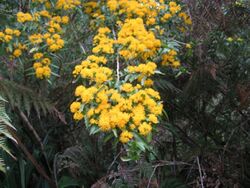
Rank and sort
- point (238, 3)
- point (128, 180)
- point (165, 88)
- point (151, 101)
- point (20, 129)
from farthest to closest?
point (20, 129), point (238, 3), point (165, 88), point (128, 180), point (151, 101)

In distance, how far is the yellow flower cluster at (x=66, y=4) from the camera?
3.06 meters

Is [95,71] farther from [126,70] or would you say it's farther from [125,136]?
[125,136]

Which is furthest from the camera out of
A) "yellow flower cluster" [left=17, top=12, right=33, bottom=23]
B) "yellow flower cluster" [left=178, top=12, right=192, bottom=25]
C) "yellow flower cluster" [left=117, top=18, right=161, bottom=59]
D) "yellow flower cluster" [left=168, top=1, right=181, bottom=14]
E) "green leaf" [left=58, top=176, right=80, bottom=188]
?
"green leaf" [left=58, top=176, right=80, bottom=188]

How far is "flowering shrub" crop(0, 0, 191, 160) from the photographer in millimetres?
2010

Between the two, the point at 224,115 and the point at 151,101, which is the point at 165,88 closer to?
the point at 224,115

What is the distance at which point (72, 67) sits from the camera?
3350mm

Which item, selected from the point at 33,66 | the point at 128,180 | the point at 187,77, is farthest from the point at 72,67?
the point at 128,180

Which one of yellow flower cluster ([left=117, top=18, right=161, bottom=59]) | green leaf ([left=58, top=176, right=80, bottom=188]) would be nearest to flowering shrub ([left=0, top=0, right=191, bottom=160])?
yellow flower cluster ([left=117, top=18, right=161, bottom=59])

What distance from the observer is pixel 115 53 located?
2.59m

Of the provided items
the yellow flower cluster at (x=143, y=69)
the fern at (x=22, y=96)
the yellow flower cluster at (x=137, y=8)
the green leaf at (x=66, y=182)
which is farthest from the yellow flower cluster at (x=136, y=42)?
the green leaf at (x=66, y=182)

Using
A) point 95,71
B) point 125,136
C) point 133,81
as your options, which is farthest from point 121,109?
point 133,81

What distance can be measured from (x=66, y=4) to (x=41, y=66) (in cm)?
60

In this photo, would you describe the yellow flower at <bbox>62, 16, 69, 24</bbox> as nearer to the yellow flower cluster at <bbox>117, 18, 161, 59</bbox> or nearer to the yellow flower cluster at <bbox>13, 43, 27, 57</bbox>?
the yellow flower cluster at <bbox>13, 43, 27, 57</bbox>

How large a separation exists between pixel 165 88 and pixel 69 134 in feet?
3.38
